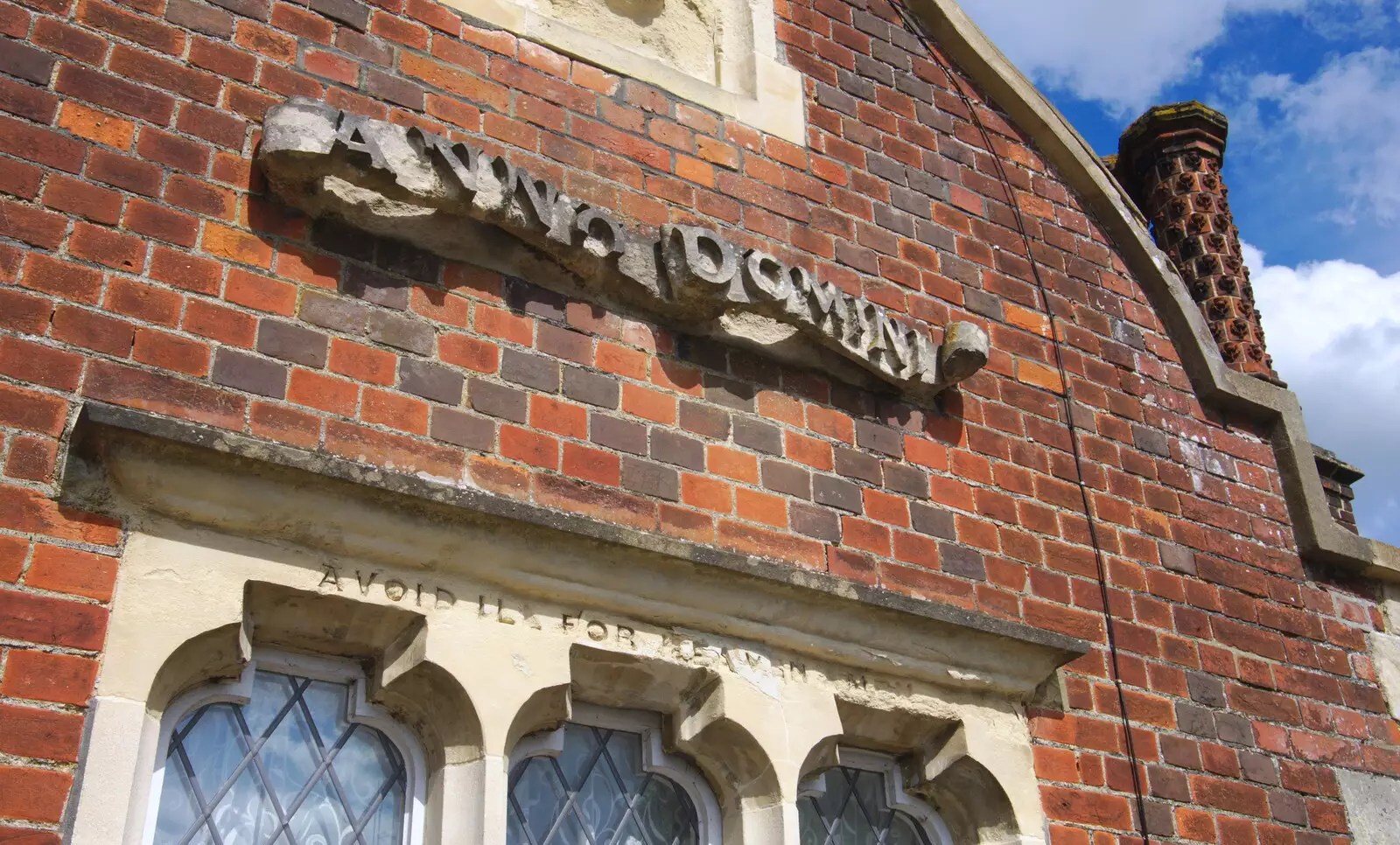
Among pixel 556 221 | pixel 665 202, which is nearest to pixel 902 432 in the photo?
pixel 665 202

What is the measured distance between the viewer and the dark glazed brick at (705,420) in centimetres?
379

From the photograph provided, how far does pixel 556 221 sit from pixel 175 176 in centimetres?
94

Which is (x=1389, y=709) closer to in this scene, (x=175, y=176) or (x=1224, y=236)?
(x=1224, y=236)

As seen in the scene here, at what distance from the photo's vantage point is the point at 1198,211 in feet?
18.1

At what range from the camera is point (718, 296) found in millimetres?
3875

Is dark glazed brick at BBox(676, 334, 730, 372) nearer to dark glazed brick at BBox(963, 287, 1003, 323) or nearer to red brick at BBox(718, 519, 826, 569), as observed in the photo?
red brick at BBox(718, 519, 826, 569)

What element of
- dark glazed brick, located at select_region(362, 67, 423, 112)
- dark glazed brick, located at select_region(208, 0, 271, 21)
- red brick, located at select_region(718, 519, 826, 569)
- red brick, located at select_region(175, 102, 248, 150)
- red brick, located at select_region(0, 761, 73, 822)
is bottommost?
red brick, located at select_region(0, 761, 73, 822)

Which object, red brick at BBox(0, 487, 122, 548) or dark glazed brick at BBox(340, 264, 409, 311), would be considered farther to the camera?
dark glazed brick at BBox(340, 264, 409, 311)

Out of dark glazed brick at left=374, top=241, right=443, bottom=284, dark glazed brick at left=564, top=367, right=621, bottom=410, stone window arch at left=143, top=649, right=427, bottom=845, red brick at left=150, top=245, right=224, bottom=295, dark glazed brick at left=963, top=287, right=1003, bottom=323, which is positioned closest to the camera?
stone window arch at left=143, top=649, right=427, bottom=845

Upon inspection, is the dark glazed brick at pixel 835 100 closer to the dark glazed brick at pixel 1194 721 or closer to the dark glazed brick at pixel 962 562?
the dark glazed brick at pixel 962 562

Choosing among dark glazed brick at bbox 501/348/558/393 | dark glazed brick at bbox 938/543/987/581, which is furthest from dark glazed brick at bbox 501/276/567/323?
dark glazed brick at bbox 938/543/987/581

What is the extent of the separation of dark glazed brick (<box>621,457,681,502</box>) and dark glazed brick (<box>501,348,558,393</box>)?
0.92ft

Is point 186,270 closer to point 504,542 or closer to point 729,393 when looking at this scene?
point 504,542

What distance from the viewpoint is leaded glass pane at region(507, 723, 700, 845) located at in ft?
10.9
